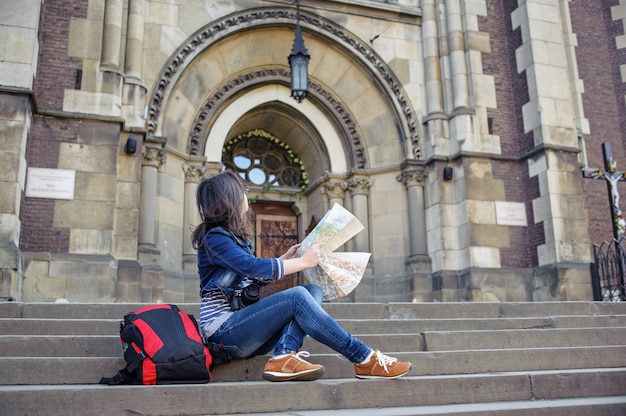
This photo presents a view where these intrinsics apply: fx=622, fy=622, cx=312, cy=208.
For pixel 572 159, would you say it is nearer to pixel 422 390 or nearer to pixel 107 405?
pixel 422 390

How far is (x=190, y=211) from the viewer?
11266 millimetres

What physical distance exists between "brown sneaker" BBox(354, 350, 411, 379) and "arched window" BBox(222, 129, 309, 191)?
9.39 m

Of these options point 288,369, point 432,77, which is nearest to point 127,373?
point 288,369

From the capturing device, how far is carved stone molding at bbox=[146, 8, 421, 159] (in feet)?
35.8

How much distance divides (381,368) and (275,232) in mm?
9462

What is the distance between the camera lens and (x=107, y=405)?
3355 mm

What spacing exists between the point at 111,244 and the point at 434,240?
19.5ft

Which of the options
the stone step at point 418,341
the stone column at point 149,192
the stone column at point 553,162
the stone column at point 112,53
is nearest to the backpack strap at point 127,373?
the stone step at point 418,341

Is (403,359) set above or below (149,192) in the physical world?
below

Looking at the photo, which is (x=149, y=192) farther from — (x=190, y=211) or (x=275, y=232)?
(x=275, y=232)

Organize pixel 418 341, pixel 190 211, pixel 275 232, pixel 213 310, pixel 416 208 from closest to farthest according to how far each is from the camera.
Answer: pixel 213 310 → pixel 418 341 → pixel 190 211 → pixel 416 208 → pixel 275 232

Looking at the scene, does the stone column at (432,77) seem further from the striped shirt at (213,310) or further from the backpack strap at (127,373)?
the backpack strap at (127,373)

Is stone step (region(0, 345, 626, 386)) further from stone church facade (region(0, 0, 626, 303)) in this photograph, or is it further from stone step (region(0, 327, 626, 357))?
stone church facade (region(0, 0, 626, 303))

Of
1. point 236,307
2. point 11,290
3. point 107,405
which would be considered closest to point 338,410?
point 236,307
